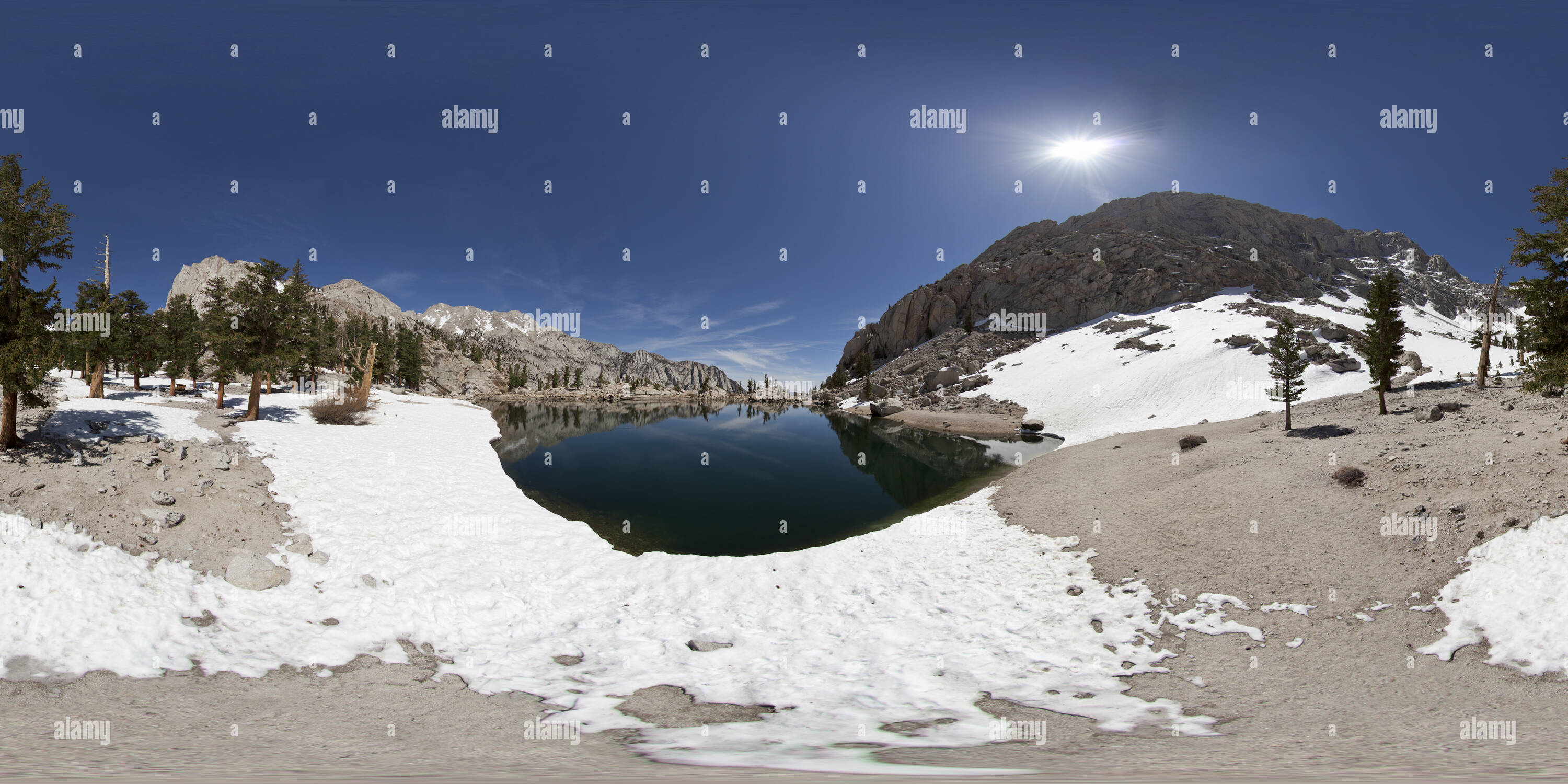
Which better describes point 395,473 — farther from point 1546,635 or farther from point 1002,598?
point 1546,635

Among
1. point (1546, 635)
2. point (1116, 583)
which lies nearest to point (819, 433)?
point (1116, 583)

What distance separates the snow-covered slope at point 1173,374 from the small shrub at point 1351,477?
26094 mm

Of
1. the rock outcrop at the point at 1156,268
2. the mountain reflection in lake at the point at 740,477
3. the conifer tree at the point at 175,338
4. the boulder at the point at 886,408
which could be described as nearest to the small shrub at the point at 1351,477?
the mountain reflection in lake at the point at 740,477

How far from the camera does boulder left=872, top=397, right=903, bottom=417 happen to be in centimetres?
7600

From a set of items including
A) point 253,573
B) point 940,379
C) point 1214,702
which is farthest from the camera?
point 940,379

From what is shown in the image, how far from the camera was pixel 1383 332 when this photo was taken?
3016cm

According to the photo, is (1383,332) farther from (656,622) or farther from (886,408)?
(886,408)

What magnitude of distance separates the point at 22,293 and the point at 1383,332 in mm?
61800

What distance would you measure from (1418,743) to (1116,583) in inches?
254

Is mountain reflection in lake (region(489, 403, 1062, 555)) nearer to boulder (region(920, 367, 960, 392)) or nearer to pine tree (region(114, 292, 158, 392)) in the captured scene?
boulder (region(920, 367, 960, 392))

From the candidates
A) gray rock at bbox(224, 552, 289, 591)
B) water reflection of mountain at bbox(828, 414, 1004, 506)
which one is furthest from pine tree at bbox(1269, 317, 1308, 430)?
gray rock at bbox(224, 552, 289, 591)

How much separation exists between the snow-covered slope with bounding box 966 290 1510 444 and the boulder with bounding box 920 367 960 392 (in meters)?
5.64

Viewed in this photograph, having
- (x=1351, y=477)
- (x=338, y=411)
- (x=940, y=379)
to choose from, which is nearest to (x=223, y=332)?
(x=338, y=411)

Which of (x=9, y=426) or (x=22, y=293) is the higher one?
(x=22, y=293)
